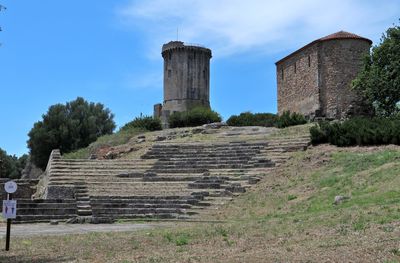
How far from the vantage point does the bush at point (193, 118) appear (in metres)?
40.8

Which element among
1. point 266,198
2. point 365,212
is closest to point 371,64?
point 266,198

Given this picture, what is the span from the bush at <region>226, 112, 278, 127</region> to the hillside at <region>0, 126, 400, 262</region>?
60.2 feet

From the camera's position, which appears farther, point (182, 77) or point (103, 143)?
point (182, 77)

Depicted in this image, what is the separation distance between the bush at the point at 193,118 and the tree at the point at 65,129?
10121 mm

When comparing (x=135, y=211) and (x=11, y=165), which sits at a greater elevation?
(x=11, y=165)

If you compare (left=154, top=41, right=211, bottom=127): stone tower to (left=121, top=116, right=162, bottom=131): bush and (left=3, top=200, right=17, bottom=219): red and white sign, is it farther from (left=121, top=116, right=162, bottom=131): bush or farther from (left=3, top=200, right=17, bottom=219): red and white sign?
(left=3, top=200, right=17, bottom=219): red and white sign

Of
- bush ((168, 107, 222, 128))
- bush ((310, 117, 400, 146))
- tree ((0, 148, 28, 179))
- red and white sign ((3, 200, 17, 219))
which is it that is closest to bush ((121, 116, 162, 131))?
bush ((168, 107, 222, 128))

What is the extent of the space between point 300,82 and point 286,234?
102 feet

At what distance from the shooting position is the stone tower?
177 feet

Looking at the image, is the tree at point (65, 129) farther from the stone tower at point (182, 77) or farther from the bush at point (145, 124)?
the bush at point (145, 124)

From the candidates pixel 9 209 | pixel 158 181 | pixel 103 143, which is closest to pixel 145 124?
pixel 103 143

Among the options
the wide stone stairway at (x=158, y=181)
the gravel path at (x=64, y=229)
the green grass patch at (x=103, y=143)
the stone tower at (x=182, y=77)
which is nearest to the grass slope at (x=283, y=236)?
the gravel path at (x=64, y=229)

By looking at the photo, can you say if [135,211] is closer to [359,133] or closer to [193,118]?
[359,133]

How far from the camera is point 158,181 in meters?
20.3
